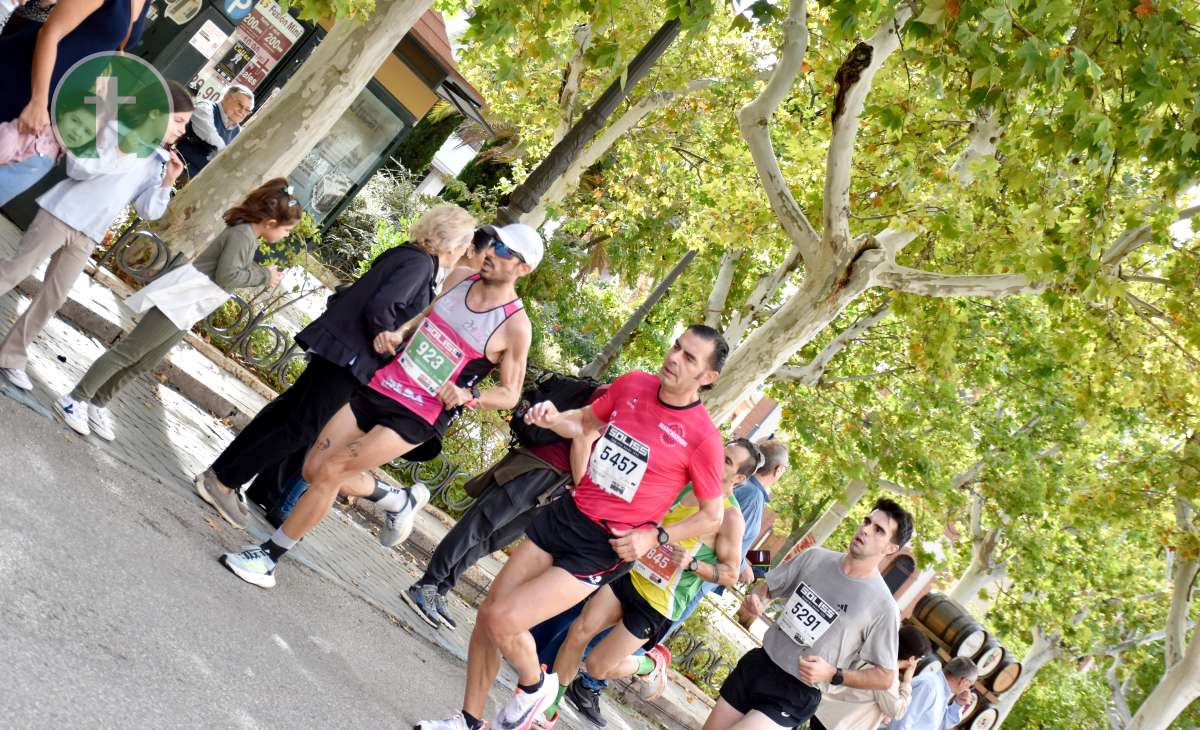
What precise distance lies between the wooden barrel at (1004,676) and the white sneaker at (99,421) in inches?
354

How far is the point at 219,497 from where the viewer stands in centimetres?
702

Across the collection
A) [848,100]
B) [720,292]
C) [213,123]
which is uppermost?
[848,100]

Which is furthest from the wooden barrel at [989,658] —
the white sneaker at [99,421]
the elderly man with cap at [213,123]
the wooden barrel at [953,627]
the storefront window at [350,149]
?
the storefront window at [350,149]

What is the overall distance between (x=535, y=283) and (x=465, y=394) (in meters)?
13.5

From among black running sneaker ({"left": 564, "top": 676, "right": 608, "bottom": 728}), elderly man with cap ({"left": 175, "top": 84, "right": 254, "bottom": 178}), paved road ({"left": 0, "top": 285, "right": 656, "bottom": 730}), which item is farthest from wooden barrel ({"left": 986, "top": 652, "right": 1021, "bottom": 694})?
elderly man with cap ({"left": 175, "top": 84, "right": 254, "bottom": 178})

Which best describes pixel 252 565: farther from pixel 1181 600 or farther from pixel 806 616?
pixel 1181 600

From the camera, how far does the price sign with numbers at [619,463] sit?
5641 mm

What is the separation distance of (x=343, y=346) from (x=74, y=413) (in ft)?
4.89

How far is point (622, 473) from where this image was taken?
18.6 ft

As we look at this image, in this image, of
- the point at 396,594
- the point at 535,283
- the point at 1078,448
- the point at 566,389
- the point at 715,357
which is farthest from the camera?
the point at 1078,448

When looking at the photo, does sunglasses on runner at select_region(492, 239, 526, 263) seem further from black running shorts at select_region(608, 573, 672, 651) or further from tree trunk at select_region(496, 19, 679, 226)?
tree trunk at select_region(496, 19, 679, 226)

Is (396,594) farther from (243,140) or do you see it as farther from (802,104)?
(802,104)

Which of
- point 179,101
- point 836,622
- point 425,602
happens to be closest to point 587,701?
point 425,602

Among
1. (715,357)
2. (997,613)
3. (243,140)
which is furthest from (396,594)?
(997,613)
